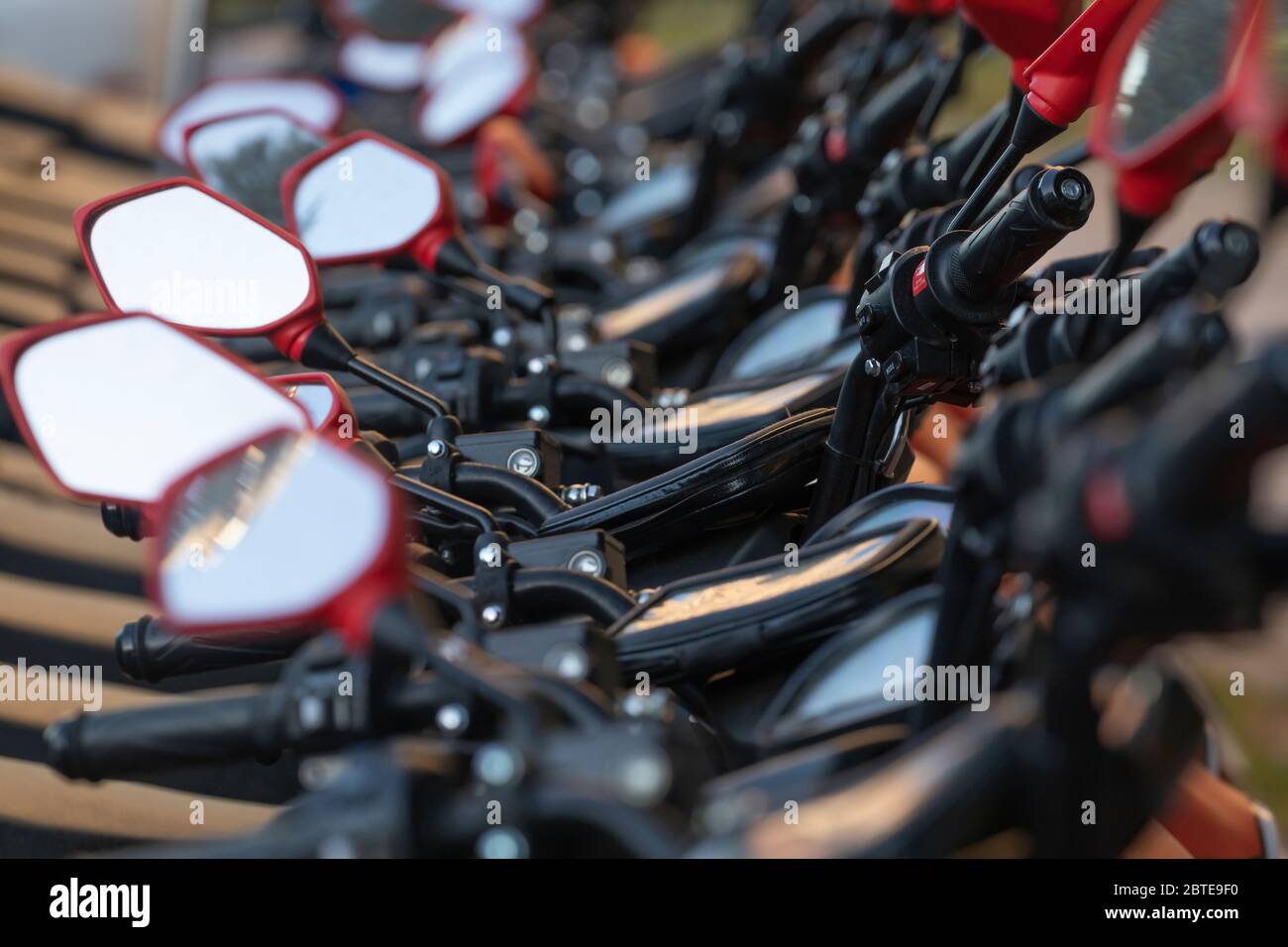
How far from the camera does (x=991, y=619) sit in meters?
0.72

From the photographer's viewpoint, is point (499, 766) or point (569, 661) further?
point (569, 661)

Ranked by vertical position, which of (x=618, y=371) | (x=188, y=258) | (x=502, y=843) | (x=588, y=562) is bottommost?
(x=502, y=843)

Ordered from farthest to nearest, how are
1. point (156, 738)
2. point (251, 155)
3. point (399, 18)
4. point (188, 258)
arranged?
point (399, 18) < point (251, 155) < point (188, 258) < point (156, 738)

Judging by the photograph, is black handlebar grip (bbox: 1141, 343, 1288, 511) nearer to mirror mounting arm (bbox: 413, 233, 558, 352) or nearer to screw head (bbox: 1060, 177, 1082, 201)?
screw head (bbox: 1060, 177, 1082, 201)

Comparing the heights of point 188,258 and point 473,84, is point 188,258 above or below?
below

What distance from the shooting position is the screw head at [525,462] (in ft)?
3.78

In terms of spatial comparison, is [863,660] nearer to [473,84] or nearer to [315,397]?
[315,397]

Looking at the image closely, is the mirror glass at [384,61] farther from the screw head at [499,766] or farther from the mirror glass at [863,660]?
the screw head at [499,766]

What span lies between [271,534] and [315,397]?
1.22 ft

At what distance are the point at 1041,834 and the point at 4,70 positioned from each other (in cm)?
307

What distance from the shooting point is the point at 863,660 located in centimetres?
79

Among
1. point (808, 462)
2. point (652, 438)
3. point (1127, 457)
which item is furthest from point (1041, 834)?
point (652, 438)

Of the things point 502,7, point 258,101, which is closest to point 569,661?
point 258,101
